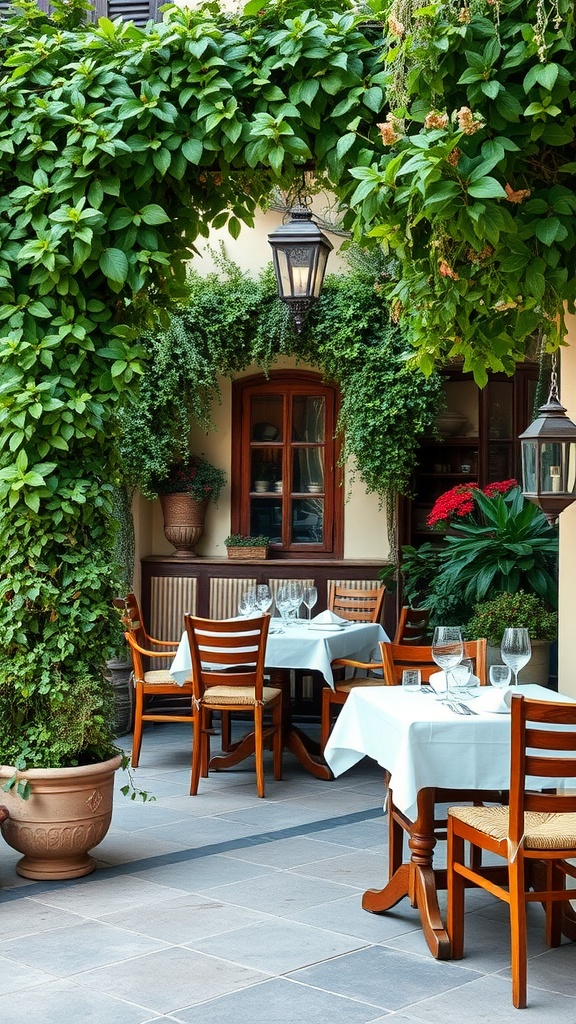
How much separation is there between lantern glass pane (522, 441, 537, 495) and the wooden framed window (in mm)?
4442

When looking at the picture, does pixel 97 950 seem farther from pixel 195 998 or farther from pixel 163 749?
pixel 163 749

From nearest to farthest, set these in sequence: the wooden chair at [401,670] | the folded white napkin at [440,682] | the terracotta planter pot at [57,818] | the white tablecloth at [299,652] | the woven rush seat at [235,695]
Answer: the folded white napkin at [440,682], the wooden chair at [401,670], the terracotta planter pot at [57,818], the woven rush seat at [235,695], the white tablecloth at [299,652]

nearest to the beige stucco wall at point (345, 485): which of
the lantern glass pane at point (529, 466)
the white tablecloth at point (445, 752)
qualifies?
the lantern glass pane at point (529, 466)

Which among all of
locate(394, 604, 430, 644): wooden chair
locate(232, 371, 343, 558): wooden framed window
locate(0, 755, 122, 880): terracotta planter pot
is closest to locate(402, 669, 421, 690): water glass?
locate(0, 755, 122, 880): terracotta planter pot

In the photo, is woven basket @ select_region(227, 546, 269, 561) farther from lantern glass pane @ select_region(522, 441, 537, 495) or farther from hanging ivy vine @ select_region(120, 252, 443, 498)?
lantern glass pane @ select_region(522, 441, 537, 495)

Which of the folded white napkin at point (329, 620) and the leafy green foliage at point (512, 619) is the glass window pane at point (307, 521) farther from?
the leafy green foliage at point (512, 619)

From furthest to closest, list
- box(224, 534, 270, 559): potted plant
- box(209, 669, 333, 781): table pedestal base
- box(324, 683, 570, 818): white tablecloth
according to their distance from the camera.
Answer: box(224, 534, 270, 559): potted plant → box(209, 669, 333, 781): table pedestal base → box(324, 683, 570, 818): white tablecloth

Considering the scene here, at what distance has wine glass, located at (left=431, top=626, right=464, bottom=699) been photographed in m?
4.10

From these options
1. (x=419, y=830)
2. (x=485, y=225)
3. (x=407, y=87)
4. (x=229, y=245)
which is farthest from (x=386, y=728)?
(x=229, y=245)

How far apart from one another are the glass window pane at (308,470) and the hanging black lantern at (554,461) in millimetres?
4602

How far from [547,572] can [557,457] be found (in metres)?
3.09

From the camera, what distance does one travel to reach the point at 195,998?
334cm

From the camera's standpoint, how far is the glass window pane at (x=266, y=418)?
8.79m

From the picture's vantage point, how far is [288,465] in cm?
871
